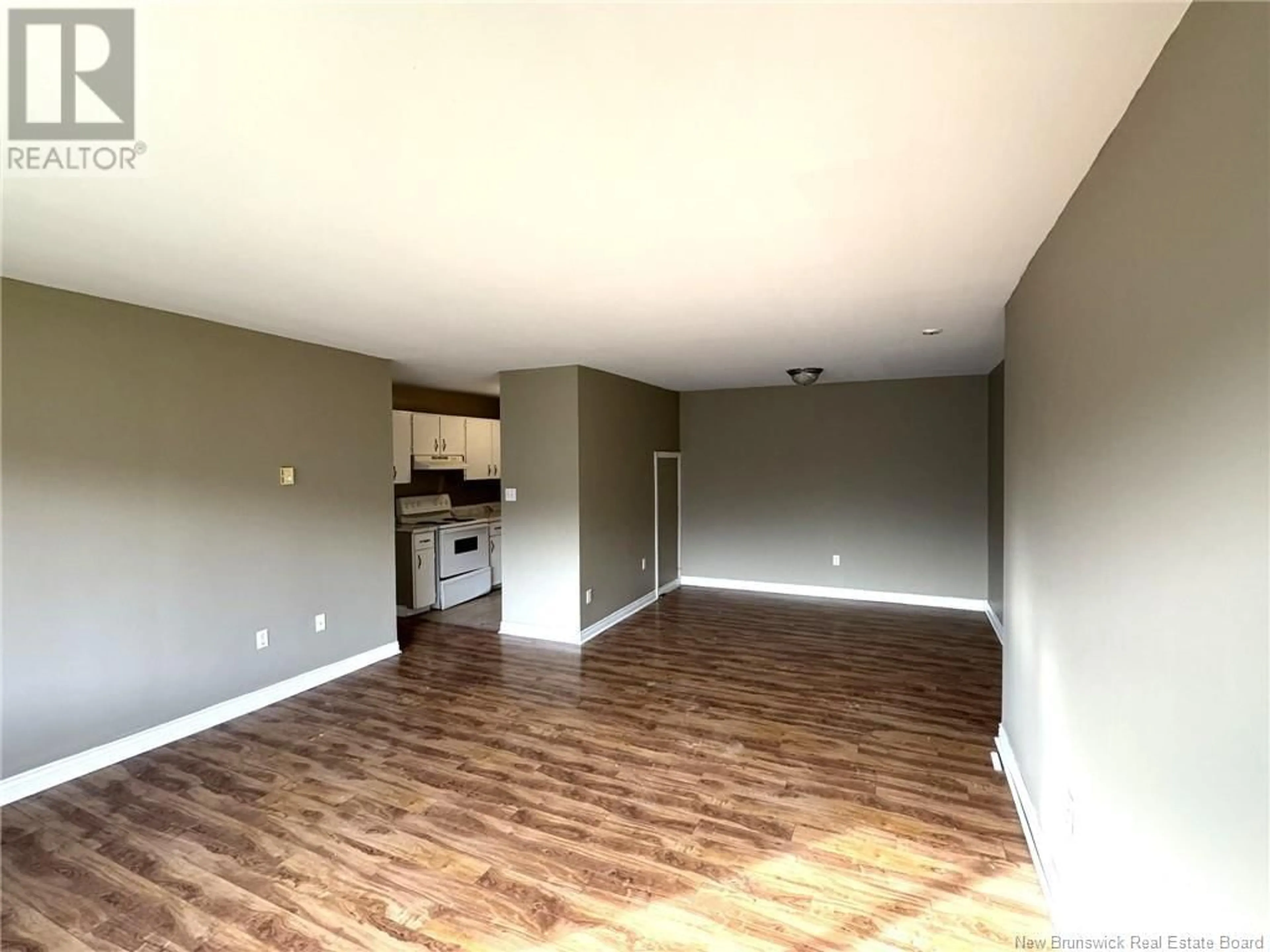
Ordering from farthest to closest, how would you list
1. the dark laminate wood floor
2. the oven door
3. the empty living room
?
the oven door < the dark laminate wood floor < the empty living room

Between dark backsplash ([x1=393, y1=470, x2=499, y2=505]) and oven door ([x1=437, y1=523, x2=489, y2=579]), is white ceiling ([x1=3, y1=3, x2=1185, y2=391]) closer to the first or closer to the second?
oven door ([x1=437, y1=523, x2=489, y2=579])

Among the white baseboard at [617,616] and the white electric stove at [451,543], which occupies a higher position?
the white electric stove at [451,543]

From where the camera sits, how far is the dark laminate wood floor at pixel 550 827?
6.35 feet

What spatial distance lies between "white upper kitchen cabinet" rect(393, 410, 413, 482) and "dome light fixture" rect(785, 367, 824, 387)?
3832mm

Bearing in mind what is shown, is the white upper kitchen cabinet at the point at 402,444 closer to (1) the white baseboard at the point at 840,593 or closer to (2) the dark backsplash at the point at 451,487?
(2) the dark backsplash at the point at 451,487

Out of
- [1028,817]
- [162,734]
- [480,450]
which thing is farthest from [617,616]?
[1028,817]

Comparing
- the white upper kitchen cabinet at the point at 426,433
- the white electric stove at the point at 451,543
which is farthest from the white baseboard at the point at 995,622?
the white upper kitchen cabinet at the point at 426,433

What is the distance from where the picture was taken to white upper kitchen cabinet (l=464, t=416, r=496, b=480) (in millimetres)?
6777

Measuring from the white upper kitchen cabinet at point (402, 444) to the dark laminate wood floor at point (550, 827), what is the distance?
7.49ft

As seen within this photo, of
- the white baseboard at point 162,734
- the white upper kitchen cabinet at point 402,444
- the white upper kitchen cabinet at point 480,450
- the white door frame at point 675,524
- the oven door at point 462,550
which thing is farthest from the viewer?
the white upper kitchen cabinet at point 480,450

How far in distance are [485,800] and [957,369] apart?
17.6 ft

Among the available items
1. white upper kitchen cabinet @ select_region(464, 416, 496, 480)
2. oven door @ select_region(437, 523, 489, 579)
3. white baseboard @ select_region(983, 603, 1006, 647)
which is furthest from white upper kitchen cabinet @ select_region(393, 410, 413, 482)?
white baseboard @ select_region(983, 603, 1006, 647)

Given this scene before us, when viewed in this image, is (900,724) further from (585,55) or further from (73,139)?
(73,139)

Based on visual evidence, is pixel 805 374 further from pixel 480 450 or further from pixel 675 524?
pixel 480 450
